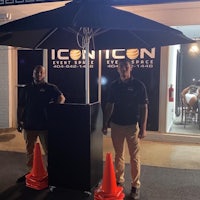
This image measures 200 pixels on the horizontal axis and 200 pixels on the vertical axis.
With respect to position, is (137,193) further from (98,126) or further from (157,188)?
(98,126)

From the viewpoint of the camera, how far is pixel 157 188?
3.78 meters

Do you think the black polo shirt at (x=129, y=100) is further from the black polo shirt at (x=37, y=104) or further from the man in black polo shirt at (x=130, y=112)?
the black polo shirt at (x=37, y=104)

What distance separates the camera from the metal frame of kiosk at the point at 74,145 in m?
3.36

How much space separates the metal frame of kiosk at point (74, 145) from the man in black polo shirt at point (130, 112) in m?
0.22

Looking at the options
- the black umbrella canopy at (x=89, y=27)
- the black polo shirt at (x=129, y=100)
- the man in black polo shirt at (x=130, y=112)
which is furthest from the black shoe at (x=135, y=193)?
the black umbrella canopy at (x=89, y=27)

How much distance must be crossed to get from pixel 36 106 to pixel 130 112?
1.22 metres

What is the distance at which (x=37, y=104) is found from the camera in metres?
3.94

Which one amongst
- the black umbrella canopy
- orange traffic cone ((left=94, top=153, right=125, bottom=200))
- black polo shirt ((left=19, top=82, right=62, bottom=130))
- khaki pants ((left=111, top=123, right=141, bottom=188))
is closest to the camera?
the black umbrella canopy

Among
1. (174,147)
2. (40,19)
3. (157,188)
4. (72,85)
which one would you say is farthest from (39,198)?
(72,85)

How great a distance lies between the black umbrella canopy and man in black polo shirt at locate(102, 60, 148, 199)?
0.40 meters

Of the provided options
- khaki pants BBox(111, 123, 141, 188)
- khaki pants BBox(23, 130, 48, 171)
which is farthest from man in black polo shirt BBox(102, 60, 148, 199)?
khaki pants BBox(23, 130, 48, 171)

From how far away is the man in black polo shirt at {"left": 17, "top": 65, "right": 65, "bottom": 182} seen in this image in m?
3.94

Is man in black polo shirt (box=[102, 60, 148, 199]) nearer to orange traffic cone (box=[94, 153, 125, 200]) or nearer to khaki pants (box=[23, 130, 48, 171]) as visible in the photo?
orange traffic cone (box=[94, 153, 125, 200])

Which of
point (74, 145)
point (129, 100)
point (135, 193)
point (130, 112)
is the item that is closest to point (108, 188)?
point (135, 193)
